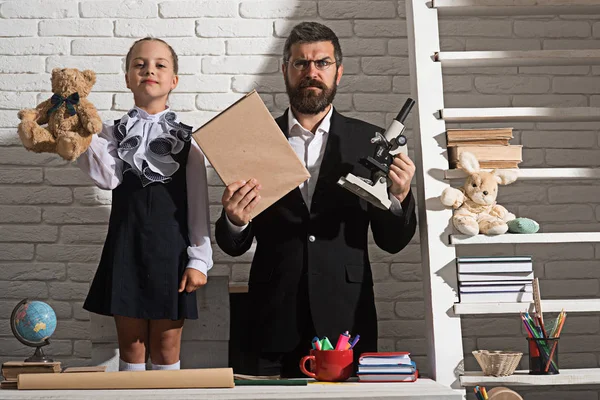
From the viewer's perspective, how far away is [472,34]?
9.27ft

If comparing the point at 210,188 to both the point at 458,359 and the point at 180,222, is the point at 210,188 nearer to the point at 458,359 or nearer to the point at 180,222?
the point at 180,222

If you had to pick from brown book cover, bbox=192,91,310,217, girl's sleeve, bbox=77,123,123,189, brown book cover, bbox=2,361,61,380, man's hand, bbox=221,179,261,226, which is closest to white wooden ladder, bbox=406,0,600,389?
brown book cover, bbox=192,91,310,217

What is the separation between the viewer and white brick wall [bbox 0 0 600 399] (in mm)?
2734

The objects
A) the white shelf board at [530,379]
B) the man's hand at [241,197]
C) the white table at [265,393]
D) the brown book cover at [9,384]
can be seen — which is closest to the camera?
the white table at [265,393]

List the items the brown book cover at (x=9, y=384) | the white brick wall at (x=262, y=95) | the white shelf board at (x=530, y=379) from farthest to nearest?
1. the white brick wall at (x=262, y=95)
2. the white shelf board at (x=530, y=379)
3. the brown book cover at (x=9, y=384)

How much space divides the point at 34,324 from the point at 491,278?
134cm

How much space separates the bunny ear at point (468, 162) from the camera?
2172 mm

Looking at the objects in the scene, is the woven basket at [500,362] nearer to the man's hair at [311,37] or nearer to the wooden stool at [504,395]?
the wooden stool at [504,395]

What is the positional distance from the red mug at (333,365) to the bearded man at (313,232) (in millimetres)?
191

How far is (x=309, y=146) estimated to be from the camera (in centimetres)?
236

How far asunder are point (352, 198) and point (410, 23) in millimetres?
593

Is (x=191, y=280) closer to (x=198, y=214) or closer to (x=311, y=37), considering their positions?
(x=198, y=214)

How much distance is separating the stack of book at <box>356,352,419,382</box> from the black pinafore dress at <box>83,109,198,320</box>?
0.57m

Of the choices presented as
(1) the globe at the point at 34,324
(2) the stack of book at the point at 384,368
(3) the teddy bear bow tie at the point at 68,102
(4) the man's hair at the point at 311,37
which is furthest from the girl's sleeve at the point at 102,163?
(2) the stack of book at the point at 384,368
